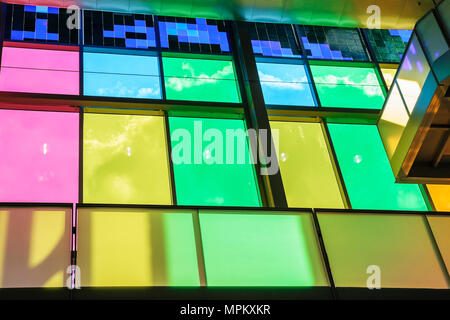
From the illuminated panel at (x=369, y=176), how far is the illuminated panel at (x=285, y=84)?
105cm

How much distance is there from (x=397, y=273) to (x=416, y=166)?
223 centimetres

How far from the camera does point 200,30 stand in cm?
1373

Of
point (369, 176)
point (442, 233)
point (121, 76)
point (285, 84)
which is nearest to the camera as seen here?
point (442, 233)

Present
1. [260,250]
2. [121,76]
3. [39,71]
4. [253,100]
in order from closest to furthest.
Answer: [260,250] < [39,71] < [253,100] < [121,76]

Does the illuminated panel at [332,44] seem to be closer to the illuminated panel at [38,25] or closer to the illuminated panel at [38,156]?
the illuminated panel at [38,25]

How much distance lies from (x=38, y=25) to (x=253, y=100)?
5305 mm

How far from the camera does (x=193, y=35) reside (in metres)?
13.6

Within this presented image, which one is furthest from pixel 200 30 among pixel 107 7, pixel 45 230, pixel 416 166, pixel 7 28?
pixel 45 230

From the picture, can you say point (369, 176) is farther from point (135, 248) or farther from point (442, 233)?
point (135, 248)

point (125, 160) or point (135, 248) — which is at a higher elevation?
point (125, 160)

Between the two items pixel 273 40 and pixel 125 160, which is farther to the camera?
pixel 273 40

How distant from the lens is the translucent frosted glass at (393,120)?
9359mm

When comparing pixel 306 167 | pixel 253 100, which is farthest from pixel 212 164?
pixel 306 167

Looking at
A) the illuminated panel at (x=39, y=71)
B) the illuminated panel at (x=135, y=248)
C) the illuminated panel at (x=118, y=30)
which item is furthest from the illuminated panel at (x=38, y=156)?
the illuminated panel at (x=135, y=248)
